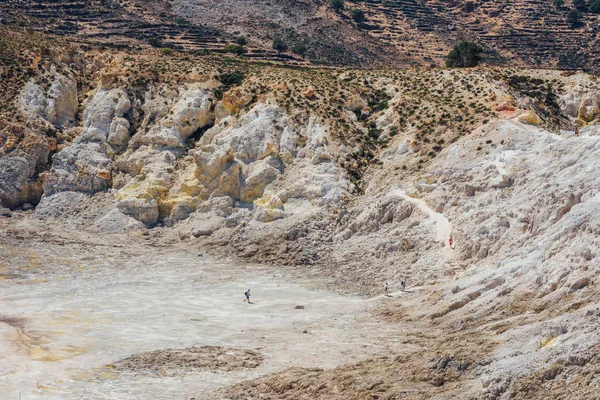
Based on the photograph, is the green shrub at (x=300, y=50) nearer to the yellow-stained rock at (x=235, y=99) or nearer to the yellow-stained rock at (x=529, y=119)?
the yellow-stained rock at (x=235, y=99)

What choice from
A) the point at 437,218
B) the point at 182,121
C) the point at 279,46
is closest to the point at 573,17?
the point at 279,46

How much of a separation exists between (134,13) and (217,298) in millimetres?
83678

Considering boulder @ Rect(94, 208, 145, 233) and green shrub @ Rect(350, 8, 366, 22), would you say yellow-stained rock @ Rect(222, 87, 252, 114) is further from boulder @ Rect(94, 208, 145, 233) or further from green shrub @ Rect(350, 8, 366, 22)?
green shrub @ Rect(350, 8, 366, 22)

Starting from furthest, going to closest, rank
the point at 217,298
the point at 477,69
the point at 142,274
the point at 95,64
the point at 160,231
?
1. the point at 95,64
2. the point at 477,69
3. the point at 160,231
4. the point at 142,274
5. the point at 217,298

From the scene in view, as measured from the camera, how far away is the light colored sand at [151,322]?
26.3 m

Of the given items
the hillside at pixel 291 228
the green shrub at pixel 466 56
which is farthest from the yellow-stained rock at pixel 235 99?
the green shrub at pixel 466 56

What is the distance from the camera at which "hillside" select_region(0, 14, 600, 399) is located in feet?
83.9

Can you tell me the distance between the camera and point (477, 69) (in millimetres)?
A: 65938

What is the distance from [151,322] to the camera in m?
35.2

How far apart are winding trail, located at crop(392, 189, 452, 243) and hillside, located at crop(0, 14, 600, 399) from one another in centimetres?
Result: 20

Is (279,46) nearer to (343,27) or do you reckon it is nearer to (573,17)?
(343,27)

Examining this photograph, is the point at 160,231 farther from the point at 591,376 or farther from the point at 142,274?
the point at 591,376

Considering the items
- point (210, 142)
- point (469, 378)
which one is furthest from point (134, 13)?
point (469, 378)

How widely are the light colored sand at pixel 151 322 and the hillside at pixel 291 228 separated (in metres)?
0.17
